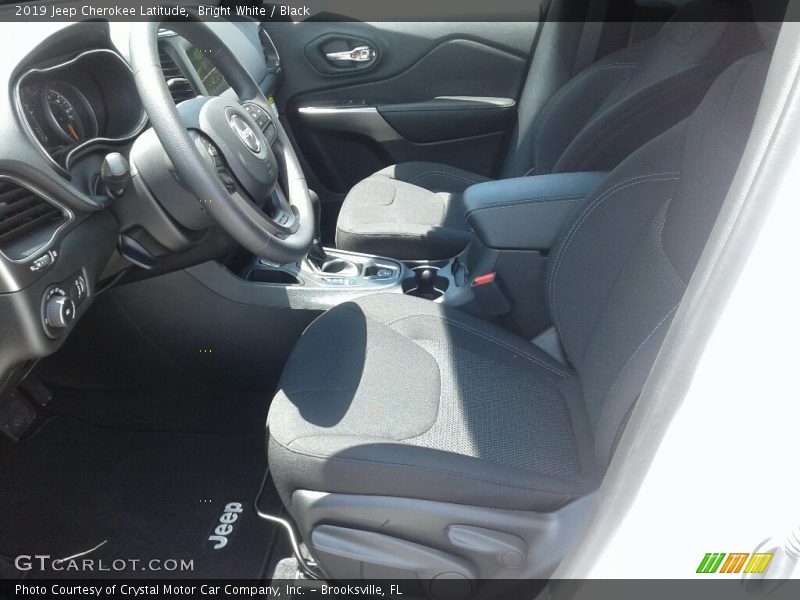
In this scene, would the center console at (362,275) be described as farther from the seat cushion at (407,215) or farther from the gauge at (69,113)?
the gauge at (69,113)

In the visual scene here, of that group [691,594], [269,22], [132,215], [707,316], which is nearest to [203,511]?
[132,215]

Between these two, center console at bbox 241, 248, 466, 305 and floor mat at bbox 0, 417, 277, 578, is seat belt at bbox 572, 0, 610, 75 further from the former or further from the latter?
floor mat at bbox 0, 417, 277, 578

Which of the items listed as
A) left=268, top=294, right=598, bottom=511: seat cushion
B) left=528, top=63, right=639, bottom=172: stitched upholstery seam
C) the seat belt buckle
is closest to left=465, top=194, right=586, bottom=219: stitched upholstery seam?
the seat belt buckle

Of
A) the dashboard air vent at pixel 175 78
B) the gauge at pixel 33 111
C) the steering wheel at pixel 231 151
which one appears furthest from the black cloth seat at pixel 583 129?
the gauge at pixel 33 111

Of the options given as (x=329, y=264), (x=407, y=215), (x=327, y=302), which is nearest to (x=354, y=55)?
(x=407, y=215)

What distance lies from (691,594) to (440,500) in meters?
0.35

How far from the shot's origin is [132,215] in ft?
3.80

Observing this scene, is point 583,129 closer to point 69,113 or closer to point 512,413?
point 512,413

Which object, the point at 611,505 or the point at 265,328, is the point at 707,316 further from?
the point at 265,328

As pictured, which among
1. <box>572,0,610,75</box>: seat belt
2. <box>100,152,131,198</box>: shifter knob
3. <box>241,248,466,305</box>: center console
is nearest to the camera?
<box>100,152,131,198</box>: shifter knob

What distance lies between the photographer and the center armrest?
1353 mm

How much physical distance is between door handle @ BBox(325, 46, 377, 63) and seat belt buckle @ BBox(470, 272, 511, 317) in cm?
109

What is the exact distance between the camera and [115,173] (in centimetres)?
108

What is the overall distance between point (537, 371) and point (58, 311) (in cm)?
75
